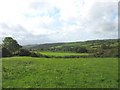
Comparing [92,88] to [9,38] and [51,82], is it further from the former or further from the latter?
[9,38]

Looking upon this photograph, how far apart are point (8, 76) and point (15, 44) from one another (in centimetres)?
6232

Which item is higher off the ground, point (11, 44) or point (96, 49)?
point (11, 44)

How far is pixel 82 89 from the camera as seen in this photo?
59.6 feet

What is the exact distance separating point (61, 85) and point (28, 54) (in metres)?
54.7

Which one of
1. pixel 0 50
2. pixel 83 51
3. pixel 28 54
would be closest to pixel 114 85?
pixel 0 50

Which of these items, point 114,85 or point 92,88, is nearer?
point 92,88

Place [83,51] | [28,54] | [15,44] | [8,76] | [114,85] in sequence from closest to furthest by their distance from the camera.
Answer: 1. [114,85]
2. [8,76]
3. [28,54]
4. [15,44]
5. [83,51]

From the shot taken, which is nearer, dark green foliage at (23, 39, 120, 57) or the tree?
dark green foliage at (23, 39, 120, 57)

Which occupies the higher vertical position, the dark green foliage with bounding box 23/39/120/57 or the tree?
the tree

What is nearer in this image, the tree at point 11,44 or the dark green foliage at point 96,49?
the dark green foliage at point 96,49

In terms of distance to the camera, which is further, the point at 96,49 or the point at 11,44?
the point at 96,49

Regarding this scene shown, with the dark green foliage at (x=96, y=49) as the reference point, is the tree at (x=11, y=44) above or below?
above

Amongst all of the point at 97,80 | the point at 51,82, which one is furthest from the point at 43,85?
the point at 97,80

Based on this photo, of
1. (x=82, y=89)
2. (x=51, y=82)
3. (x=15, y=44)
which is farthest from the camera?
(x=15, y=44)
